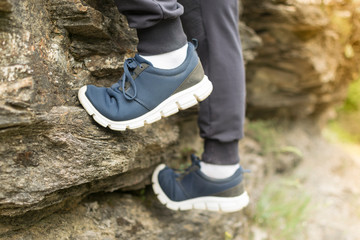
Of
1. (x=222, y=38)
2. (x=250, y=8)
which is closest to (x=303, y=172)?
(x=250, y=8)

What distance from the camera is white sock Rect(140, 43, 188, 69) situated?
1.45 metres

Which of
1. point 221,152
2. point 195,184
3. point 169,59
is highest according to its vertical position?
point 169,59

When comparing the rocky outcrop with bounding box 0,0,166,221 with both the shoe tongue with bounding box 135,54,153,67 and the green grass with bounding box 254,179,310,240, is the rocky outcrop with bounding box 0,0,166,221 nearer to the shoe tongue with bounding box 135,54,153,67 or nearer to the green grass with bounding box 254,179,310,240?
the shoe tongue with bounding box 135,54,153,67

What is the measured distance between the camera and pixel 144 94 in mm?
1438

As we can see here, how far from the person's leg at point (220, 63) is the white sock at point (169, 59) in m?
0.21

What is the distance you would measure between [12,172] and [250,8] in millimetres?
2811

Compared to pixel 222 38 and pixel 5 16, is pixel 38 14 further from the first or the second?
pixel 222 38

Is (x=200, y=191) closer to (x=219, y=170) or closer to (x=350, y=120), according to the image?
(x=219, y=170)

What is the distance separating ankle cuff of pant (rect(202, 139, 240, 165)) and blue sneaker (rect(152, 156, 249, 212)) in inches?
4.0

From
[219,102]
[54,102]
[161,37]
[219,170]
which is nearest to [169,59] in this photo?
[161,37]

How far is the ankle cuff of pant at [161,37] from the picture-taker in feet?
4.53

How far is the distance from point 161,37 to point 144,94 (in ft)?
0.87

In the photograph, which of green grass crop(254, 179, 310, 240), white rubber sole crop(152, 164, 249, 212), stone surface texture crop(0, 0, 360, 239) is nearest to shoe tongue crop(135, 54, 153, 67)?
stone surface texture crop(0, 0, 360, 239)

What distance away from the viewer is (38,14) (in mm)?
1405
